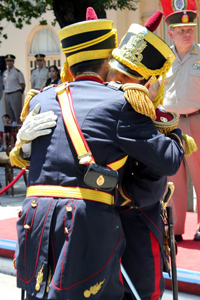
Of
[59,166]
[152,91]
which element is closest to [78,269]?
[59,166]

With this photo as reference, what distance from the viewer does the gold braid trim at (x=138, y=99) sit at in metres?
2.19

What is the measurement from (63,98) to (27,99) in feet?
1.36

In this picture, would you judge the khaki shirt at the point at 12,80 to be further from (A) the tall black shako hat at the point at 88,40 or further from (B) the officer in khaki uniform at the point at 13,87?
(A) the tall black shako hat at the point at 88,40

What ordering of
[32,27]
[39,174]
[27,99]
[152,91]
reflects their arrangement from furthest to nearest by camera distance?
[32,27], [152,91], [27,99], [39,174]

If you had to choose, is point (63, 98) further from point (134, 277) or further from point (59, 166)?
point (134, 277)

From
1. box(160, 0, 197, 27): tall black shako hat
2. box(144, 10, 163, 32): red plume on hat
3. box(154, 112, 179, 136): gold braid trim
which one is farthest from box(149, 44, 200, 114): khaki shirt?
box(154, 112, 179, 136): gold braid trim

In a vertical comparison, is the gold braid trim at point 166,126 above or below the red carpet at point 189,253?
above

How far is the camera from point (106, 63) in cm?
245

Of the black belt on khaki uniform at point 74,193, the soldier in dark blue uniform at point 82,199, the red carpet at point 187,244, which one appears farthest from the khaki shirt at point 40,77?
the black belt on khaki uniform at point 74,193

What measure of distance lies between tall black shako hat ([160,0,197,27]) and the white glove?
8.29 ft

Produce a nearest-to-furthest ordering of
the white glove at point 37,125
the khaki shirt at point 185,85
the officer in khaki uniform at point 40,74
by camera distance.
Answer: the white glove at point 37,125 → the khaki shirt at point 185,85 → the officer in khaki uniform at point 40,74

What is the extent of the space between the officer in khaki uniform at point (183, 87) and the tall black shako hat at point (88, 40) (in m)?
2.22

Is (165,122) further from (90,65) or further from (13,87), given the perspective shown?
A: (13,87)

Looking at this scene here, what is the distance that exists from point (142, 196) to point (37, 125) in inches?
24.5
